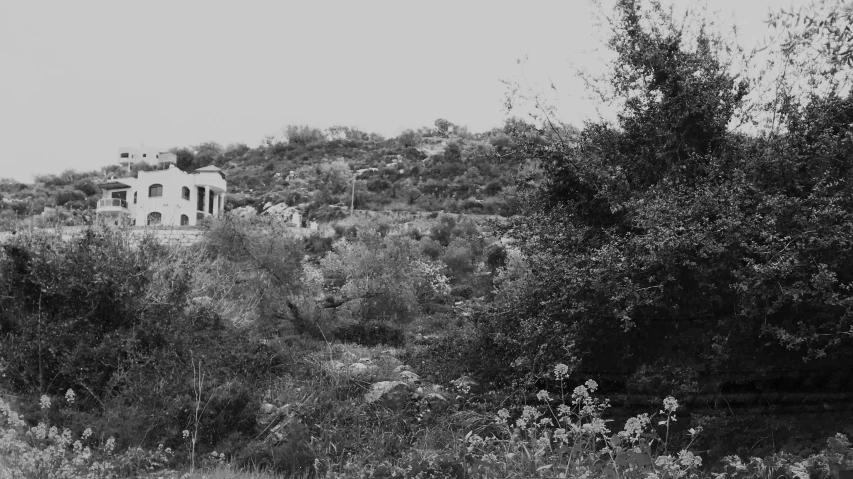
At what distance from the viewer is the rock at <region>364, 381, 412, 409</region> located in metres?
10.4

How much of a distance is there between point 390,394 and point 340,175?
33.4 metres

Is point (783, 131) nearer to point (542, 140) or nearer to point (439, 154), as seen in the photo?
point (542, 140)

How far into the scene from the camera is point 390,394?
418 inches

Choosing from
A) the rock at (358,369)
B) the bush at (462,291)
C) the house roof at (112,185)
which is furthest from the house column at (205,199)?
the rock at (358,369)

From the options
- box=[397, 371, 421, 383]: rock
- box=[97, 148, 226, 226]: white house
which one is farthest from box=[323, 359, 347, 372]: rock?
box=[97, 148, 226, 226]: white house

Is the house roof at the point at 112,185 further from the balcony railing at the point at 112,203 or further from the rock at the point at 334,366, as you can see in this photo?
the rock at the point at 334,366

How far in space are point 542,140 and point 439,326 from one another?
6173 millimetres

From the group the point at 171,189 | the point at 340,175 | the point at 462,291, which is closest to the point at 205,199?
the point at 171,189

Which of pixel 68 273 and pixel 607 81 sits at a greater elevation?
pixel 607 81

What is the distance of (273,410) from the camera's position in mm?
10367

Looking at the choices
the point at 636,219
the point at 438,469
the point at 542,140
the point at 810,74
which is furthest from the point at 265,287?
the point at 438,469

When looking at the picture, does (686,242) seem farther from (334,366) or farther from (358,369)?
(334,366)

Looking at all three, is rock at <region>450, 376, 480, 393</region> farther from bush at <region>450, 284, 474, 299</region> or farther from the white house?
the white house

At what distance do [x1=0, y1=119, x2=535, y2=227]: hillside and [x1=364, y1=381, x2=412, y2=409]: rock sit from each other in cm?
2111
